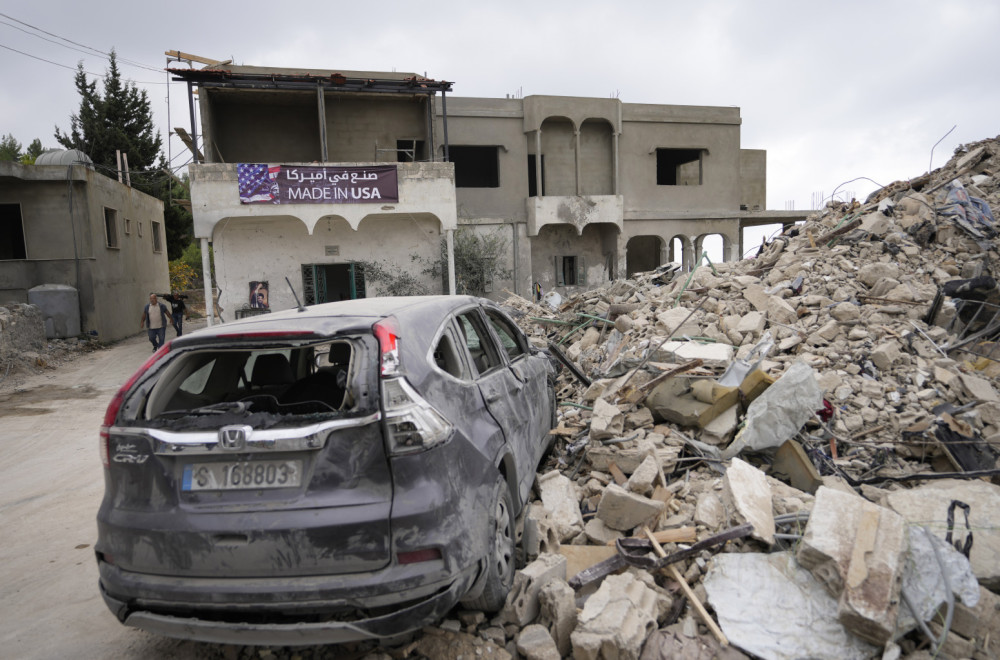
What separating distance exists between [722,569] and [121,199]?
76.0ft

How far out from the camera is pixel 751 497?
12.5 ft

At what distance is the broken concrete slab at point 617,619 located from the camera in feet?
9.02

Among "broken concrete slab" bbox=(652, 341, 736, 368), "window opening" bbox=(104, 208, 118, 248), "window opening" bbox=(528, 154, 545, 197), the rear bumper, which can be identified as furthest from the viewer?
"window opening" bbox=(528, 154, 545, 197)

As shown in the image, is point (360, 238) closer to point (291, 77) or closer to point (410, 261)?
point (410, 261)

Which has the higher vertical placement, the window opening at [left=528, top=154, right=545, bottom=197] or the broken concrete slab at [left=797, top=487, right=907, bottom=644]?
the window opening at [left=528, top=154, right=545, bottom=197]

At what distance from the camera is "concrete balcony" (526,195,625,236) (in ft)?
66.9


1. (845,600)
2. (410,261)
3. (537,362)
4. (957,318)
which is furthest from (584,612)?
(410,261)

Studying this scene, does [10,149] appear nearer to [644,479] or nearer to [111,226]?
[111,226]

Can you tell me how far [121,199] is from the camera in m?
20.7

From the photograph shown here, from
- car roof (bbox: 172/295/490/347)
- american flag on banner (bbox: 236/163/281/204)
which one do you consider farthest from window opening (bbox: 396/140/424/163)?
car roof (bbox: 172/295/490/347)

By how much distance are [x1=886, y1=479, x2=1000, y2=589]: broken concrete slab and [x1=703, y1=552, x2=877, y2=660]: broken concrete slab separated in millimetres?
898

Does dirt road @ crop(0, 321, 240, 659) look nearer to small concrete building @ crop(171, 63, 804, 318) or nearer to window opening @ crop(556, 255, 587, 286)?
A: small concrete building @ crop(171, 63, 804, 318)

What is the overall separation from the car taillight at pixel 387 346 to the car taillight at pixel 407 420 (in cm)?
5

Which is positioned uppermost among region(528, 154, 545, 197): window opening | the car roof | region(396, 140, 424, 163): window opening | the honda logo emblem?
A: region(396, 140, 424, 163): window opening
